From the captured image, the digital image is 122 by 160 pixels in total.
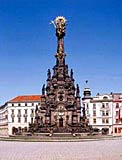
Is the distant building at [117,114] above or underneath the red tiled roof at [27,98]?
underneath

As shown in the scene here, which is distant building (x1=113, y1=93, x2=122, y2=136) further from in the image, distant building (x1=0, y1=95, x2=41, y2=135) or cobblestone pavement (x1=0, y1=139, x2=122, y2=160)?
cobblestone pavement (x1=0, y1=139, x2=122, y2=160)

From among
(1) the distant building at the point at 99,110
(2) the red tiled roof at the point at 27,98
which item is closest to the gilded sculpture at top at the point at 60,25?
(1) the distant building at the point at 99,110

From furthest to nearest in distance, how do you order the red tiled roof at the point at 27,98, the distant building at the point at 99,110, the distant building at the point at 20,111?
the red tiled roof at the point at 27,98
the distant building at the point at 20,111
the distant building at the point at 99,110

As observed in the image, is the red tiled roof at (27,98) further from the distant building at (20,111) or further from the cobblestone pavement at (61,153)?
the cobblestone pavement at (61,153)

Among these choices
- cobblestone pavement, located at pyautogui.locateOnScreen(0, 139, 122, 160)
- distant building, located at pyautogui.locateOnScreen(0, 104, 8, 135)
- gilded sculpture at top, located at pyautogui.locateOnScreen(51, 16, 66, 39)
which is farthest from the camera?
distant building, located at pyautogui.locateOnScreen(0, 104, 8, 135)

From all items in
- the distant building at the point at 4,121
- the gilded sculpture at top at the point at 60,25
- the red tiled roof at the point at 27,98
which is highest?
the gilded sculpture at top at the point at 60,25

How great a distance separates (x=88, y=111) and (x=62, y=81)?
138 ft

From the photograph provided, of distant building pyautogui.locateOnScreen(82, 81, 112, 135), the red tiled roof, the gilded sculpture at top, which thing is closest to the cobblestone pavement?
the gilded sculpture at top

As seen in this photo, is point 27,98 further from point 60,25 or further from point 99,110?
point 60,25

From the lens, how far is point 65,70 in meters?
82.0

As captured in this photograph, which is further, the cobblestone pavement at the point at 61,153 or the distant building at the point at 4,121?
the distant building at the point at 4,121

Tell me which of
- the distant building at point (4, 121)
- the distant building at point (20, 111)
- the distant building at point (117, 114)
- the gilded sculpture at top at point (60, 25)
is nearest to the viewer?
the gilded sculpture at top at point (60, 25)

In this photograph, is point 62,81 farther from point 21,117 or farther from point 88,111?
point 21,117

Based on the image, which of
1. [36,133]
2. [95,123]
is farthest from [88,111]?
[36,133]
